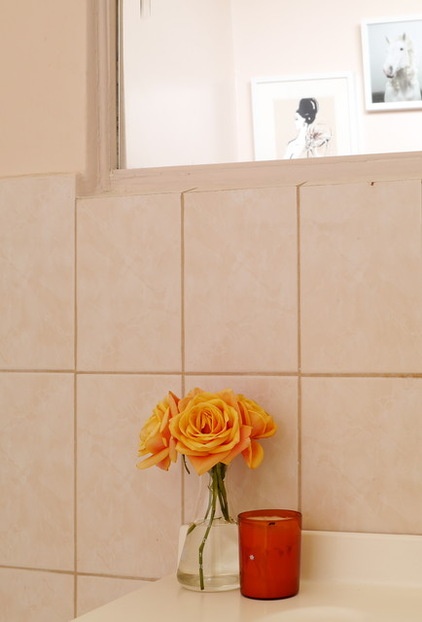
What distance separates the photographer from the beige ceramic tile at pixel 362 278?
116 cm

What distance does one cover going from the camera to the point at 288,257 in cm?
121

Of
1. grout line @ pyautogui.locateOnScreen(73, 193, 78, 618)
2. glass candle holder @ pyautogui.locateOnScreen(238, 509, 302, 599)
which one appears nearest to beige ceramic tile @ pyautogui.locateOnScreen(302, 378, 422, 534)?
glass candle holder @ pyautogui.locateOnScreen(238, 509, 302, 599)

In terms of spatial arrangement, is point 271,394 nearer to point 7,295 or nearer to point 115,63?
point 7,295

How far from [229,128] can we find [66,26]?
0.30 m

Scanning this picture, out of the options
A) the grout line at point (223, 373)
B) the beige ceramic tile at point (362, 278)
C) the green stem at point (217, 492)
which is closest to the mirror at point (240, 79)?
the beige ceramic tile at point (362, 278)

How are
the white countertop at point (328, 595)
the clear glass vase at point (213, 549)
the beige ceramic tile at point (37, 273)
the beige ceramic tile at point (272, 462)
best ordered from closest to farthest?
the white countertop at point (328, 595) < the clear glass vase at point (213, 549) < the beige ceramic tile at point (272, 462) < the beige ceramic tile at point (37, 273)

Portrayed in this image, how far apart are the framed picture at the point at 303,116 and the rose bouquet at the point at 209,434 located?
1.28ft

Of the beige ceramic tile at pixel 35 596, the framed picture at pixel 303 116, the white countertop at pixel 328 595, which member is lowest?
the beige ceramic tile at pixel 35 596

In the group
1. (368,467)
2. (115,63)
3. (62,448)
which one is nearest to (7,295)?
(62,448)

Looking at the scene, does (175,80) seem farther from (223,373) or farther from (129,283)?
(223,373)

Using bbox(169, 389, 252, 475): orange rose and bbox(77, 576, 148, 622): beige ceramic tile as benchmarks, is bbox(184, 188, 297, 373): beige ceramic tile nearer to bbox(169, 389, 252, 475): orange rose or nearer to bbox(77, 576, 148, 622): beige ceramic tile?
bbox(169, 389, 252, 475): orange rose

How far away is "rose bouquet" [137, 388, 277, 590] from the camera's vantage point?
109 cm

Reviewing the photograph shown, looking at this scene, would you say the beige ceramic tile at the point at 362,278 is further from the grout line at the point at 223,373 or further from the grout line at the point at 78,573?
the grout line at the point at 78,573

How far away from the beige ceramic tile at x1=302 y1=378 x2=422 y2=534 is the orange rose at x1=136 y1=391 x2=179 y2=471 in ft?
0.63
